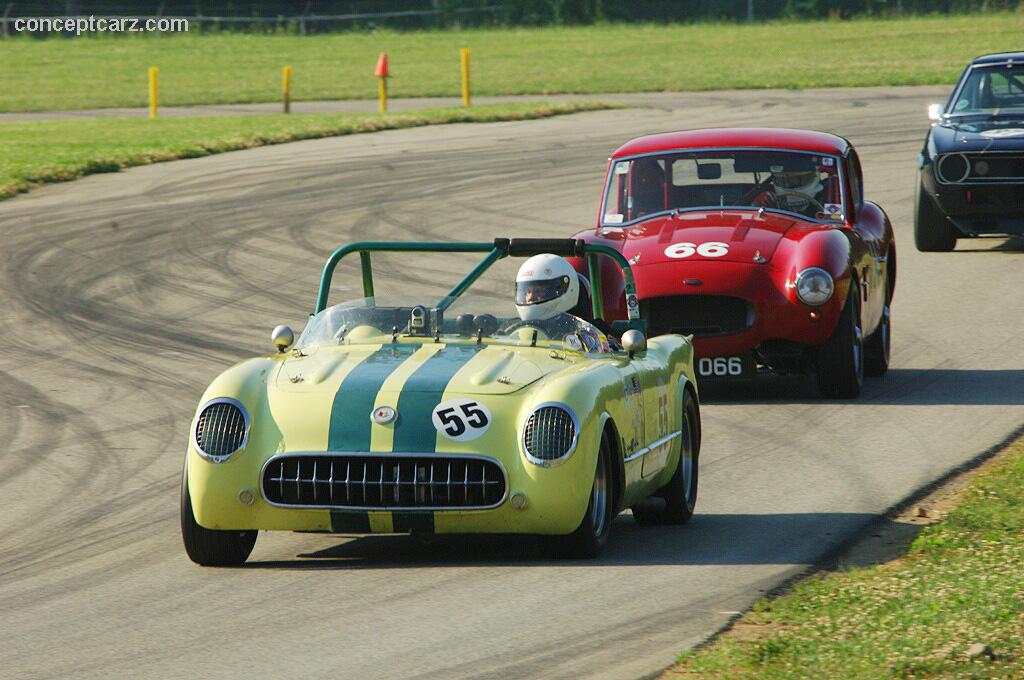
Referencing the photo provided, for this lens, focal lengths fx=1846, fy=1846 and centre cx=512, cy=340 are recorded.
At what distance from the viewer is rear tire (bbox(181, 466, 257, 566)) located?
23.5 feet

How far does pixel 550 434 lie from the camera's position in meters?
6.96

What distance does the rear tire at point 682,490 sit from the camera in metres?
8.20

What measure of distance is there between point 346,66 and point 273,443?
46348 mm

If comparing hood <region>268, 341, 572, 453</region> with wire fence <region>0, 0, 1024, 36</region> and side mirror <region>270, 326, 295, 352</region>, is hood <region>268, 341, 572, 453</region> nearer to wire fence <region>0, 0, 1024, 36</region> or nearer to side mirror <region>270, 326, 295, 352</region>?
side mirror <region>270, 326, 295, 352</region>

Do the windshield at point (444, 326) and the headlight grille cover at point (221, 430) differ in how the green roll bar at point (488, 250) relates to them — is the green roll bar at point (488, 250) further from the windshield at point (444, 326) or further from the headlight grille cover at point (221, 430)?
the headlight grille cover at point (221, 430)

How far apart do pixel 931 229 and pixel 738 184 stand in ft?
22.6

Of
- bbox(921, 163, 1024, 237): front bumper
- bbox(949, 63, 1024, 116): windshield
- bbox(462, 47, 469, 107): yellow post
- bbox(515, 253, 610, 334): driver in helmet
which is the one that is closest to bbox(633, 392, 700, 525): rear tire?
bbox(515, 253, 610, 334): driver in helmet

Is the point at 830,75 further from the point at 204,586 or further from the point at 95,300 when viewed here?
the point at 204,586

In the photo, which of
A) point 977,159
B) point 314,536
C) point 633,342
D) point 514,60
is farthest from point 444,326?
point 514,60

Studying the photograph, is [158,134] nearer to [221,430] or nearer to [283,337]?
[283,337]

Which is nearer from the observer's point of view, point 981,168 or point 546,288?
point 546,288

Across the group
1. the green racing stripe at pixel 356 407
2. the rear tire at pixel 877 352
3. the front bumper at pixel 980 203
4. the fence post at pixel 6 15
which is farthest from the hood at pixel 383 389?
the fence post at pixel 6 15

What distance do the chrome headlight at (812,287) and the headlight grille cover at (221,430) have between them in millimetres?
5337

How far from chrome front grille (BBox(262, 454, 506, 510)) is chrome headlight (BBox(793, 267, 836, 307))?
199 inches
